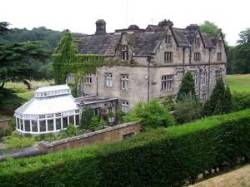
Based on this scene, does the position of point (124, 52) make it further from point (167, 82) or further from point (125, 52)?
point (167, 82)

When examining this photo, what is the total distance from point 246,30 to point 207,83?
5077 cm

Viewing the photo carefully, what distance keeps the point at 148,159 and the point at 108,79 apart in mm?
24085

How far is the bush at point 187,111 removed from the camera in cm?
2952

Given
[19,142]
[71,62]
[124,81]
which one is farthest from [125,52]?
[19,142]

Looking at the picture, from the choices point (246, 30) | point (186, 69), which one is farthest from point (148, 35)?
point (246, 30)

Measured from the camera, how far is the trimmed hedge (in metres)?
11.8

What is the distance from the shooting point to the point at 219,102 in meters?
27.7

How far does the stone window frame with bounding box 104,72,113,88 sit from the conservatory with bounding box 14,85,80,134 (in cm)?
626

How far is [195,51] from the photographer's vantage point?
38.6 metres

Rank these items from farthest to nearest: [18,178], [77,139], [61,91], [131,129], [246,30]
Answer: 1. [246,30]
2. [61,91]
3. [131,129]
4. [77,139]
5. [18,178]

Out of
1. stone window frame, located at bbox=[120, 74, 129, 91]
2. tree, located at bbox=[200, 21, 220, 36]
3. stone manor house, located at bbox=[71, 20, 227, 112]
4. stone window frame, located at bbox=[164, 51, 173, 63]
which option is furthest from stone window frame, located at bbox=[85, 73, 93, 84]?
tree, located at bbox=[200, 21, 220, 36]

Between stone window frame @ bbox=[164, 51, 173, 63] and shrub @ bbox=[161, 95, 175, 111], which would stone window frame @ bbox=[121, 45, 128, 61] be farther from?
shrub @ bbox=[161, 95, 175, 111]

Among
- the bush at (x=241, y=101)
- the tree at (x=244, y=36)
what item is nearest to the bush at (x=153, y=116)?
the bush at (x=241, y=101)

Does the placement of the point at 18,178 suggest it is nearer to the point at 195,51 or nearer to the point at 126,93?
the point at 126,93
